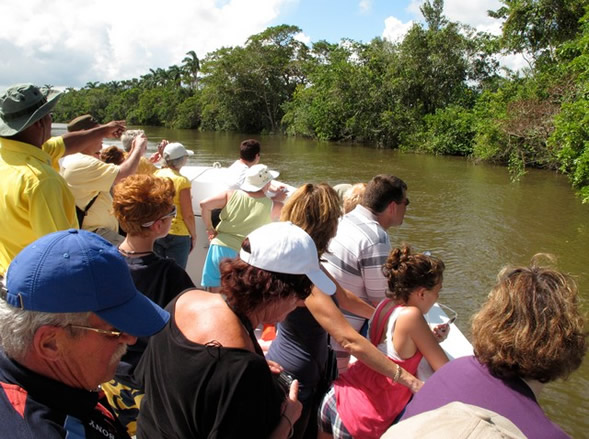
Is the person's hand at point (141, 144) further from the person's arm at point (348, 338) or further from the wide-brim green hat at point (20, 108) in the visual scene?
the person's arm at point (348, 338)

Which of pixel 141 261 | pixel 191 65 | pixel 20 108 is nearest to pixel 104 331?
pixel 141 261

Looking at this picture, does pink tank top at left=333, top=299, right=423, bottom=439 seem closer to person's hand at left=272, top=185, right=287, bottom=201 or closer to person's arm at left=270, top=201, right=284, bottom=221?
person's arm at left=270, top=201, right=284, bottom=221

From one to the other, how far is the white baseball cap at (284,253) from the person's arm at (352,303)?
0.66 metres

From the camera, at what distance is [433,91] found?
1068 inches

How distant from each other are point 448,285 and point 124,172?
5.29 meters

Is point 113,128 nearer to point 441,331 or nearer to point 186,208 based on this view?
point 186,208

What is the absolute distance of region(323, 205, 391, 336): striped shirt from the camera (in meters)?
2.47

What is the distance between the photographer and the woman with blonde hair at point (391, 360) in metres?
1.95

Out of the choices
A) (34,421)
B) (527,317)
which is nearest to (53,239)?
(34,421)

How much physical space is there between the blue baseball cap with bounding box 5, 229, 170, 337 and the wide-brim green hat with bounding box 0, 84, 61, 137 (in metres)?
1.27

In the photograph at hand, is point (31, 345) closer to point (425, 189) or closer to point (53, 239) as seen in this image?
point (53, 239)

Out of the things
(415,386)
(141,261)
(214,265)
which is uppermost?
(141,261)

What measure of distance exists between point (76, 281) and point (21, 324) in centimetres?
15

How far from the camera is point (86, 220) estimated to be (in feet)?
9.66
